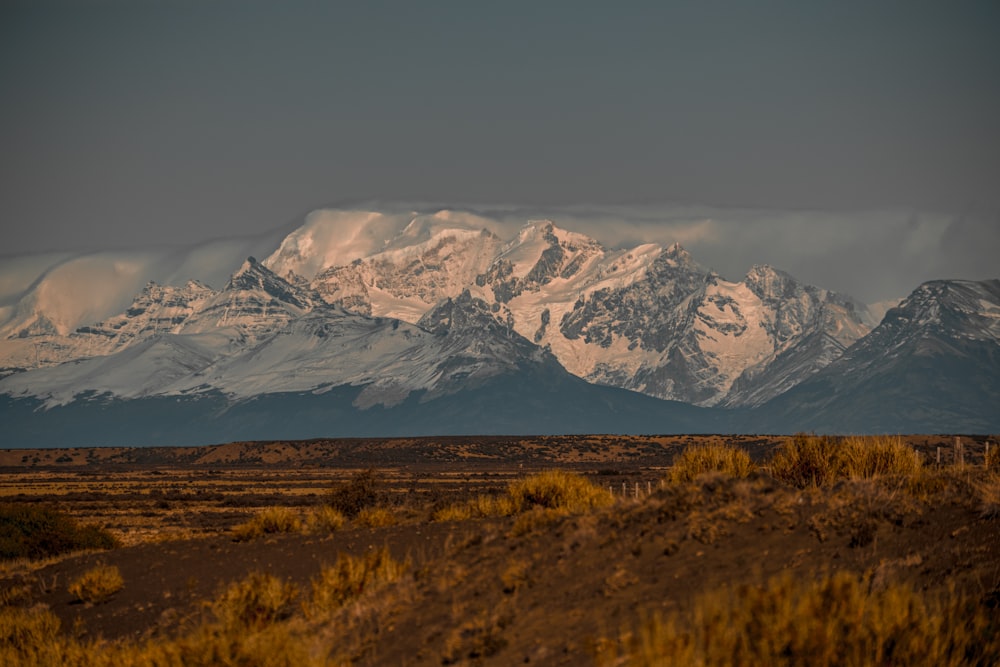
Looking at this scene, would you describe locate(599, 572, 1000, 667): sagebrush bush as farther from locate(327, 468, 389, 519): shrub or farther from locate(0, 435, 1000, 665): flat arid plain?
locate(327, 468, 389, 519): shrub

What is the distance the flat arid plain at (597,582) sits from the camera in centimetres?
1582

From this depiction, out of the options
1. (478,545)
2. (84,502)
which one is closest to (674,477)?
(478,545)

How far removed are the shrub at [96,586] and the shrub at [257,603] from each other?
627 cm

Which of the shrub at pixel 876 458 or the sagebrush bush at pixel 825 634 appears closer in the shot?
the sagebrush bush at pixel 825 634

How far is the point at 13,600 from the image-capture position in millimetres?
32875

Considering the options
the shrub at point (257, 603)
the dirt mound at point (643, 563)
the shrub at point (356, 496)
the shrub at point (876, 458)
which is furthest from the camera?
the shrub at point (356, 496)

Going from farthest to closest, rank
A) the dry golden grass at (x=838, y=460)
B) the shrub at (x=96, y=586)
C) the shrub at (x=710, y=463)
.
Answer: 1. the shrub at (x=96, y=586)
2. the shrub at (x=710, y=463)
3. the dry golden grass at (x=838, y=460)

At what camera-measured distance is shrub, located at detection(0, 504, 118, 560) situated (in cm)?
4350

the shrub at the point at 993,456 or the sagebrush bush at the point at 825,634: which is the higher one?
the shrub at the point at 993,456

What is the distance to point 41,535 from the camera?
4456cm

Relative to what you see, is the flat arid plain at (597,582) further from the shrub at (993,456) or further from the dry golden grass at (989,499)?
the shrub at (993,456)

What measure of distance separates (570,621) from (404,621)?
12.2 ft

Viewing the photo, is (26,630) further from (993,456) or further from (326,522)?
(993,456)

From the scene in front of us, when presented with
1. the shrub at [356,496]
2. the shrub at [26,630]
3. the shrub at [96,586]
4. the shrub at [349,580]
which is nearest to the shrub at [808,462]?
the shrub at [349,580]
